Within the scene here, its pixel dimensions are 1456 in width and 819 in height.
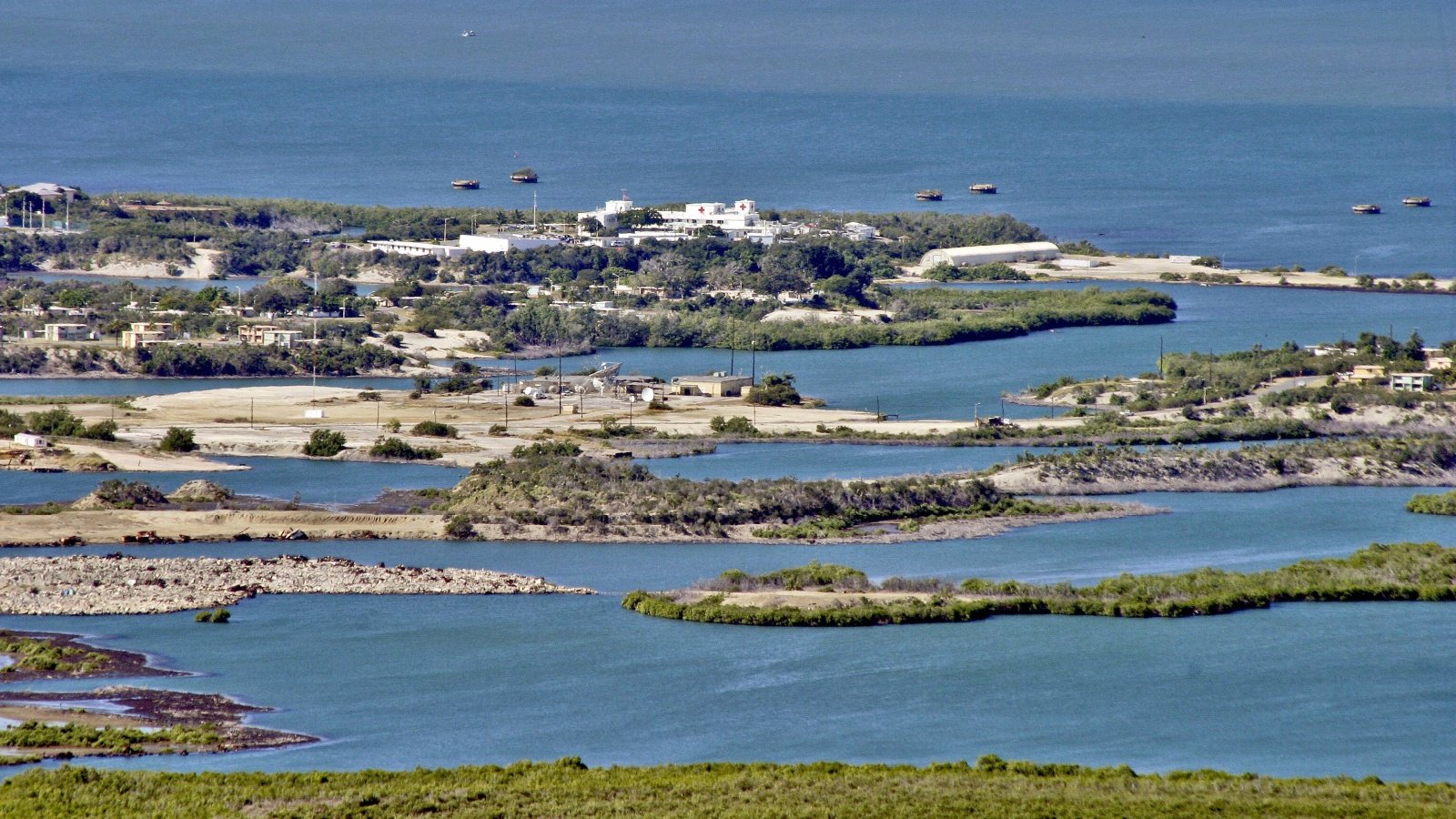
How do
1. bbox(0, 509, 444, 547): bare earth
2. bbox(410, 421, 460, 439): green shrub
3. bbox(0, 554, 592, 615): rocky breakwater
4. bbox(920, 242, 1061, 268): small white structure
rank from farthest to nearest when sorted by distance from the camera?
bbox(920, 242, 1061, 268): small white structure → bbox(410, 421, 460, 439): green shrub → bbox(0, 509, 444, 547): bare earth → bbox(0, 554, 592, 615): rocky breakwater

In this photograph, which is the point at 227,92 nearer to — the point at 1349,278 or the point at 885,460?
the point at 1349,278

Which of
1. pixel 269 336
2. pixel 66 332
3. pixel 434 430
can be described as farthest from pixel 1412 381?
pixel 66 332

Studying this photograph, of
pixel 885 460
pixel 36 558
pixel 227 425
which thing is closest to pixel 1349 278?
pixel 885 460

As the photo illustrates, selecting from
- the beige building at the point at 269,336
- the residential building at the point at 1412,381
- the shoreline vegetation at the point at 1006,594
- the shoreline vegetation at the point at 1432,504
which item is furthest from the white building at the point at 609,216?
the shoreline vegetation at the point at 1006,594

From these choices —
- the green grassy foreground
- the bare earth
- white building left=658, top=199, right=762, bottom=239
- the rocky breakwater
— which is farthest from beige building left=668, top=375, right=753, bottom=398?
white building left=658, top=199, right=762, bottom=239

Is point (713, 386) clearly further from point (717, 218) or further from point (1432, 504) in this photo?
point (717, 218)

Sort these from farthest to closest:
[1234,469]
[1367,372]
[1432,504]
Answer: [1367,372] < [1234,469] < [1432,504]

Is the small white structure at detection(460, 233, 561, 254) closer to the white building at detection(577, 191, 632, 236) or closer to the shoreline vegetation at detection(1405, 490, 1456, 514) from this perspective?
the white building at detection(577, 191, 632, 236)

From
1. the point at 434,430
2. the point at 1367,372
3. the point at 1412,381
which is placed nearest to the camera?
the point at 434,430
